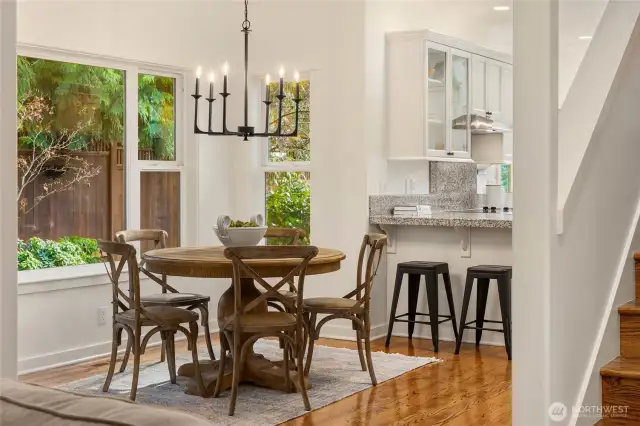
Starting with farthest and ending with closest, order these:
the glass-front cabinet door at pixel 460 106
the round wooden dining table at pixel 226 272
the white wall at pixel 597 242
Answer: the glass-front cabinet door at pixel 460 106, the round wooden dining table at pixel 226 272, the white wall at pixel 597 242

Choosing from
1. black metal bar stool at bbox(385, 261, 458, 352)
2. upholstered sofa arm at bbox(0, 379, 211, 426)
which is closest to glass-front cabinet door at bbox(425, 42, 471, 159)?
black metal bar stool at bbox(385, 261, 458, 352)

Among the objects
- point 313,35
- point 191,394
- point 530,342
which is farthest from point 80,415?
point 313,35

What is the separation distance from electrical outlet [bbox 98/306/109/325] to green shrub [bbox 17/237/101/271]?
1.23 ft

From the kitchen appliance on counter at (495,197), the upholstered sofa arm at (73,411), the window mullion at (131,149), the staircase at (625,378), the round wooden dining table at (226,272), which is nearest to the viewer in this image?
the upholstered sofa arm at (73,411)

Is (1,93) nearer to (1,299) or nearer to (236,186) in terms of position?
(1,299)

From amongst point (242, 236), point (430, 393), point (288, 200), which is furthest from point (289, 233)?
point (430, 393)

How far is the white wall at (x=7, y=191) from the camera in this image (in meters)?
2.65

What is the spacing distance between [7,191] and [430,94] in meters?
5.16

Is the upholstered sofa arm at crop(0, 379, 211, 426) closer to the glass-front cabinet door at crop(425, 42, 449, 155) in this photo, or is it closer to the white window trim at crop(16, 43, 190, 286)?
the white window trim at crop(16, 43, 190, 286)

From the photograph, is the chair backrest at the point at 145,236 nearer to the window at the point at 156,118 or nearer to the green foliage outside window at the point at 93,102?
the green foliage outside window at the point at 93,102

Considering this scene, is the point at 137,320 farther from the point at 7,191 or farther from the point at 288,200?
the point at 288,200

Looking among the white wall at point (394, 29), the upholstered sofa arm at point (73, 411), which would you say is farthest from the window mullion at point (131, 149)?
the upholstered sofa arm at point (73, 411)

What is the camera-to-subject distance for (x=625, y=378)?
3.00 m

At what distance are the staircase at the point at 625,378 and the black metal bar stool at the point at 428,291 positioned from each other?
3148 millimetres
